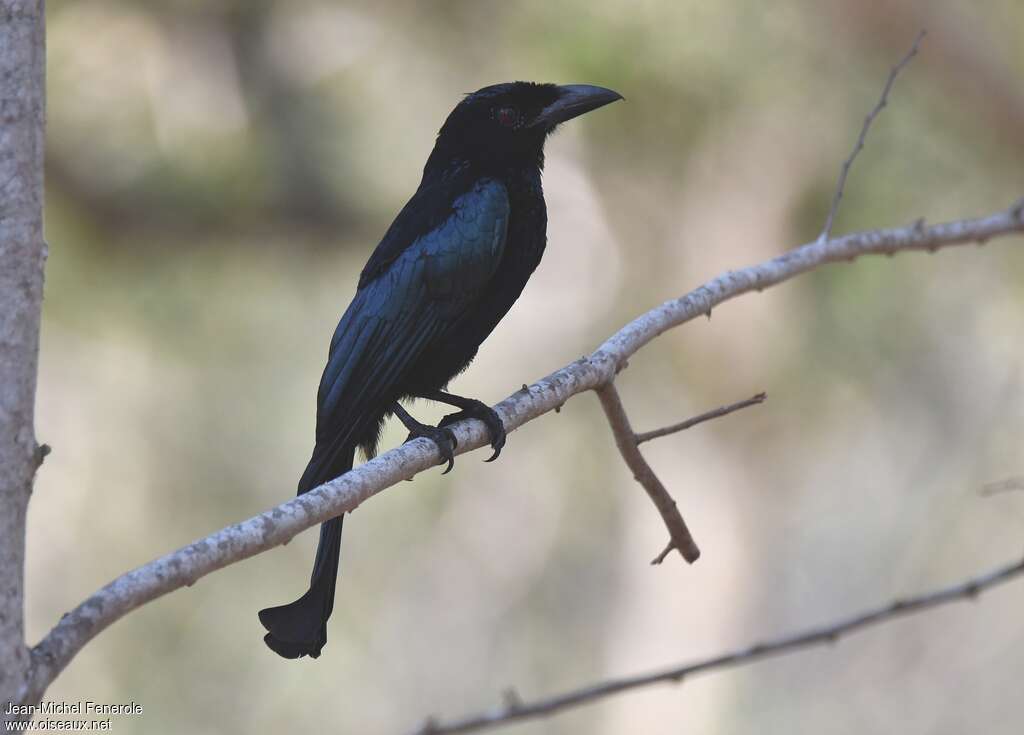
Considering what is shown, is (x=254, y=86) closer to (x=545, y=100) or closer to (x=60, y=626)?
(x=545, y=100)

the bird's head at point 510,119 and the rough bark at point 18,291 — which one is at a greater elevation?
the bird's head at point 510,119

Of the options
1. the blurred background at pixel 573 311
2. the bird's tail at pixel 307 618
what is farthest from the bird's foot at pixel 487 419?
the blurred background at pixel 573 311

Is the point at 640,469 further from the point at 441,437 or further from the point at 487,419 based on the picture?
the point at 441,437

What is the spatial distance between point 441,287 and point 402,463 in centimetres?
117

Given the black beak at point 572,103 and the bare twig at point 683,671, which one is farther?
the black beak at point 572,103

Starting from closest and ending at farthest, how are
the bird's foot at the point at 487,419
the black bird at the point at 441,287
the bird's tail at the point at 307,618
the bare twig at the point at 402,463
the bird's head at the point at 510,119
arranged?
the bare twig at the point at 402,463
the bird's tail at the point at 307,618
the bird's foot at the point at 487,419
the black bird at the point at 441,287
the bird's head at the point at 510,119

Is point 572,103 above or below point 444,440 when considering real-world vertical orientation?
above

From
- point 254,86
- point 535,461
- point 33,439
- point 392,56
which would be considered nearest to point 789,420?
point 535,461

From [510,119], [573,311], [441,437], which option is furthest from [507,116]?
[573,311]

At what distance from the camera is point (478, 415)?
10.5ft

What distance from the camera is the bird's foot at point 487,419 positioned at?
3.05m

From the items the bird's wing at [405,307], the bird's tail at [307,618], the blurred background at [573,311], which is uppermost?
the blurred background at [573,311]

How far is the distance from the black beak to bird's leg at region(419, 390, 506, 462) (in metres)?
1.03

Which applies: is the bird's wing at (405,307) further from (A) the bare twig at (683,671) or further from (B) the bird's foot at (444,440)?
(A) the bare twig at (683,671)
